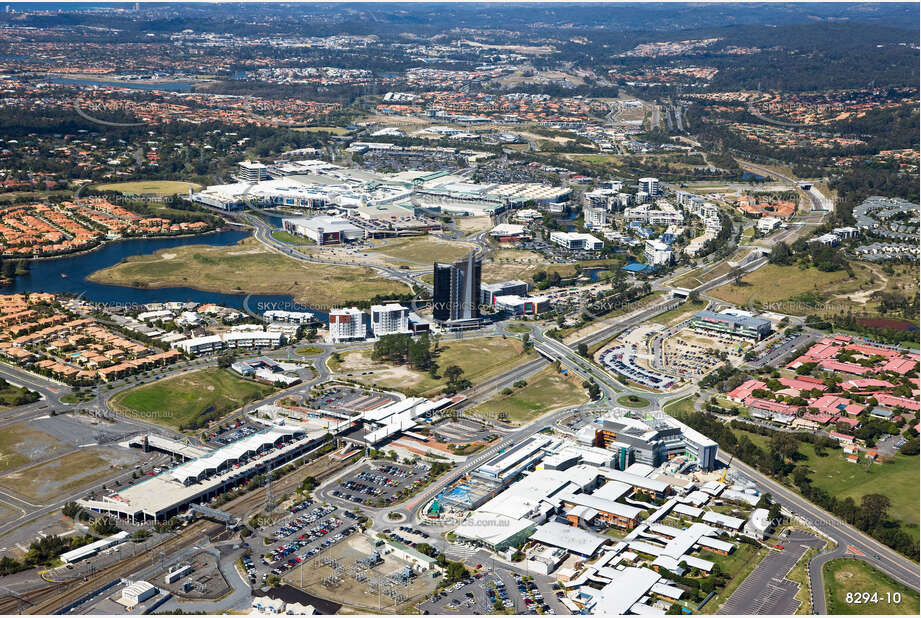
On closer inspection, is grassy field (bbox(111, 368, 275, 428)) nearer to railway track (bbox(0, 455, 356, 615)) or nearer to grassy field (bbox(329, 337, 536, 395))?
grassy field (bbox(329, 337, 536, 395))

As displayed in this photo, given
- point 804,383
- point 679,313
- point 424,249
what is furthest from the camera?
point 424,249

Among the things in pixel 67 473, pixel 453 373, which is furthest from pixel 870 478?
pixel 67 473

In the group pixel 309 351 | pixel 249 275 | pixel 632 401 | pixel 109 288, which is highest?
pixel 632 401

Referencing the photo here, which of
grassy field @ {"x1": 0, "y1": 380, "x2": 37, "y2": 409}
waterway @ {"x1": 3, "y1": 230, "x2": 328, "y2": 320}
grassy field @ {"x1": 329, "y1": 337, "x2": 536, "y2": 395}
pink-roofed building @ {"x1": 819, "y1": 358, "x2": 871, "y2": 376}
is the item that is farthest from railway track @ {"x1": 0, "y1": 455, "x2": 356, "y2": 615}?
pink-roofed building @ {"x1": 819, "y1": 358, "x2": 871, "y2": 376}

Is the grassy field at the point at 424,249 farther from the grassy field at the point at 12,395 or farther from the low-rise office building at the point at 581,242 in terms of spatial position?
the grassy field at the point at 12,395

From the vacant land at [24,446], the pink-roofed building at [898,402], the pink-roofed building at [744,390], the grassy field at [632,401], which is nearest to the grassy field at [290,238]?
the vacant land at [24,446]

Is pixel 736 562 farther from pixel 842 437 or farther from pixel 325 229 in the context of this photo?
pixel 325 229
